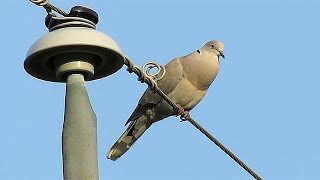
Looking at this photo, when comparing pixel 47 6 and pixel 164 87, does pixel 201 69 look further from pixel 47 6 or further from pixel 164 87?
pixel 47 6

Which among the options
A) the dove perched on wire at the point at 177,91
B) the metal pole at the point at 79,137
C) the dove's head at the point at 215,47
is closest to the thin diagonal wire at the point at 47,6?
the metal pole at the point at 79,137

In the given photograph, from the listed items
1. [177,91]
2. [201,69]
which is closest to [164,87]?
[177,91]

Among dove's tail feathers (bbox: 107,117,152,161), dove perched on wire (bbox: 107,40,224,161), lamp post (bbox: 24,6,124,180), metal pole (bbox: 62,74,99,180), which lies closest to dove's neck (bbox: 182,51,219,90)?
dove perched on wire (bbox: 107,40,224,161)

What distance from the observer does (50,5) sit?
3266 millimetres

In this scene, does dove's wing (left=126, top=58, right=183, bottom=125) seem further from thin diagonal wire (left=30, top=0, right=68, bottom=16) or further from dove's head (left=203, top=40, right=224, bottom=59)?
thin diagonal wire (left=30, top=0, right=68, bottom=16)

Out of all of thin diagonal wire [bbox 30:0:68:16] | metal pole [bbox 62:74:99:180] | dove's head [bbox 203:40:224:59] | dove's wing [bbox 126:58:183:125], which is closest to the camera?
metal pole [bbox 62:74:99:180]

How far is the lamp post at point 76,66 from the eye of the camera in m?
2.77

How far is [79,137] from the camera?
280 cm

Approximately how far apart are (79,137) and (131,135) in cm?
452

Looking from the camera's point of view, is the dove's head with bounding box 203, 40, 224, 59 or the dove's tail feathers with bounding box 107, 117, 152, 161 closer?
the dove's tail feathers with bounding box 107, 117, 152, 161

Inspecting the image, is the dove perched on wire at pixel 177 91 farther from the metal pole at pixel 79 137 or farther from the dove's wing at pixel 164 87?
the metal pole at pixel 79 137

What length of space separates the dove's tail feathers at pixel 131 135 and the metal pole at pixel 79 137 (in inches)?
163

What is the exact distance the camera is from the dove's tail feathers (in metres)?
7.05

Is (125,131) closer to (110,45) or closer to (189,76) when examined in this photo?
(189,76)
